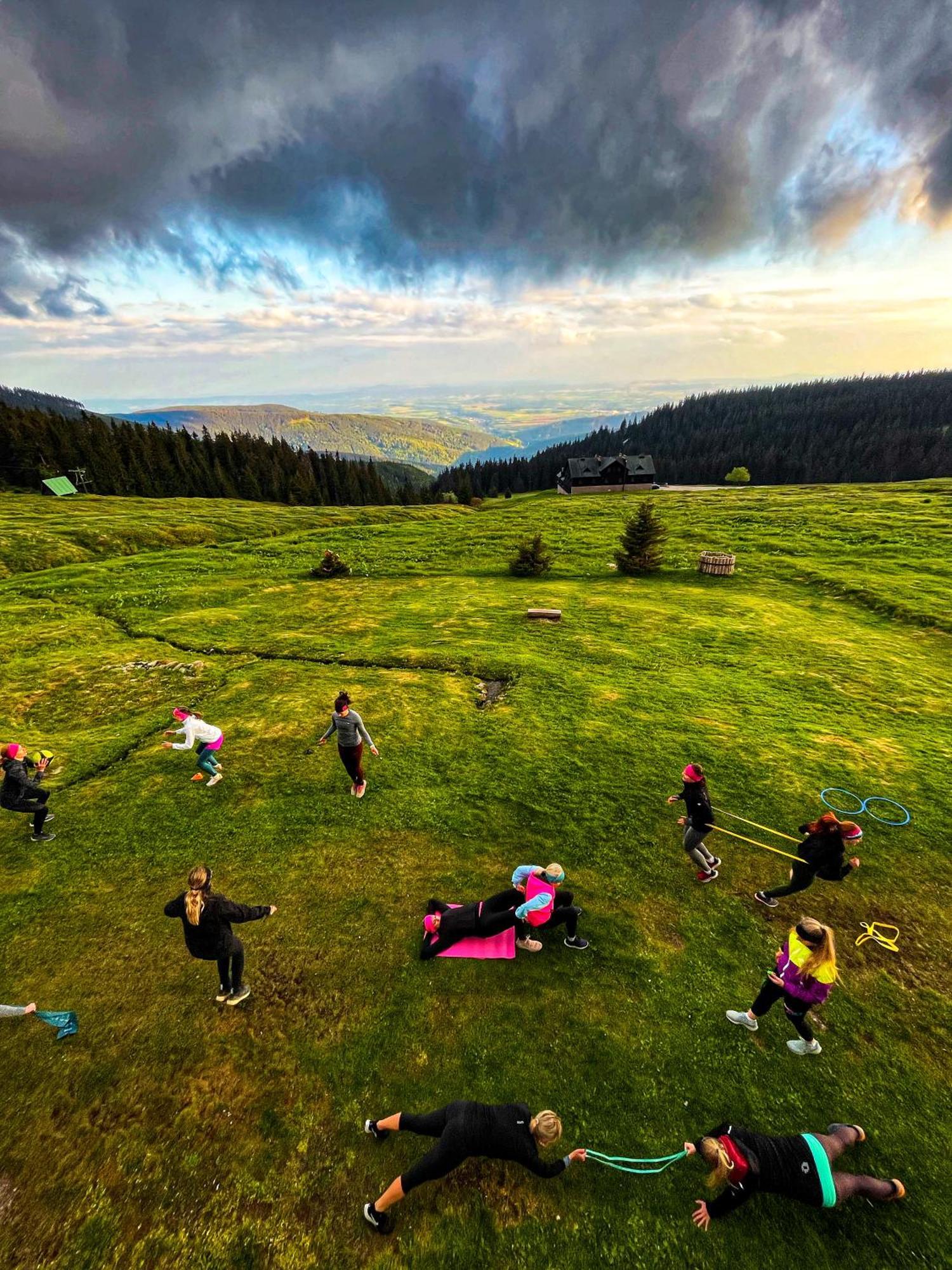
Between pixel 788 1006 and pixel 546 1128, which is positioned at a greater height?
pixel 546 1128

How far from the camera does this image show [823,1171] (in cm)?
570

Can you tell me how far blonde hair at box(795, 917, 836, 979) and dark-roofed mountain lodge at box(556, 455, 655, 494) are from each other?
117 metres

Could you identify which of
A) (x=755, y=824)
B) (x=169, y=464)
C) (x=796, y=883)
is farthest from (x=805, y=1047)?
(x=169, y=464)

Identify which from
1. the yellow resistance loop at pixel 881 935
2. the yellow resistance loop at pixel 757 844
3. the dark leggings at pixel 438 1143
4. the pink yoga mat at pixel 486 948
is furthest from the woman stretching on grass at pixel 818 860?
the dark leggings at pixel 438 1143

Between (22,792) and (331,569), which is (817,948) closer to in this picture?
(22,792)

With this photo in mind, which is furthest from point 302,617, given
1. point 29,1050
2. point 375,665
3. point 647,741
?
point 29,1050

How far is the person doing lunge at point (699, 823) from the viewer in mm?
10531

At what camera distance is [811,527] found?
167 feet

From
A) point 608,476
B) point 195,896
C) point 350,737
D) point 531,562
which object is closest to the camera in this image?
point 195,896

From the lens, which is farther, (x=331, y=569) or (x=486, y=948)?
(x=331, y=569)

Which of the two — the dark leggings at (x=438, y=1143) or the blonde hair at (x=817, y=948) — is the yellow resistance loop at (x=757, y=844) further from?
the dark leggings at (x=438, y=1143)

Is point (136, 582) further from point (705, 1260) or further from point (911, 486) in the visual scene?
point (911, 486)

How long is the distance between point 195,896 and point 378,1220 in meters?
4.62

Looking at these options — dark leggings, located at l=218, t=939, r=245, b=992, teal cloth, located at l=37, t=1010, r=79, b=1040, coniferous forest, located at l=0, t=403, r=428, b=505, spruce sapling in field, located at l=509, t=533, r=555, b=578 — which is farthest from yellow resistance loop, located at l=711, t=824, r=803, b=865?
coniferous forest, located at l=0, t=403, r=428, b=505
